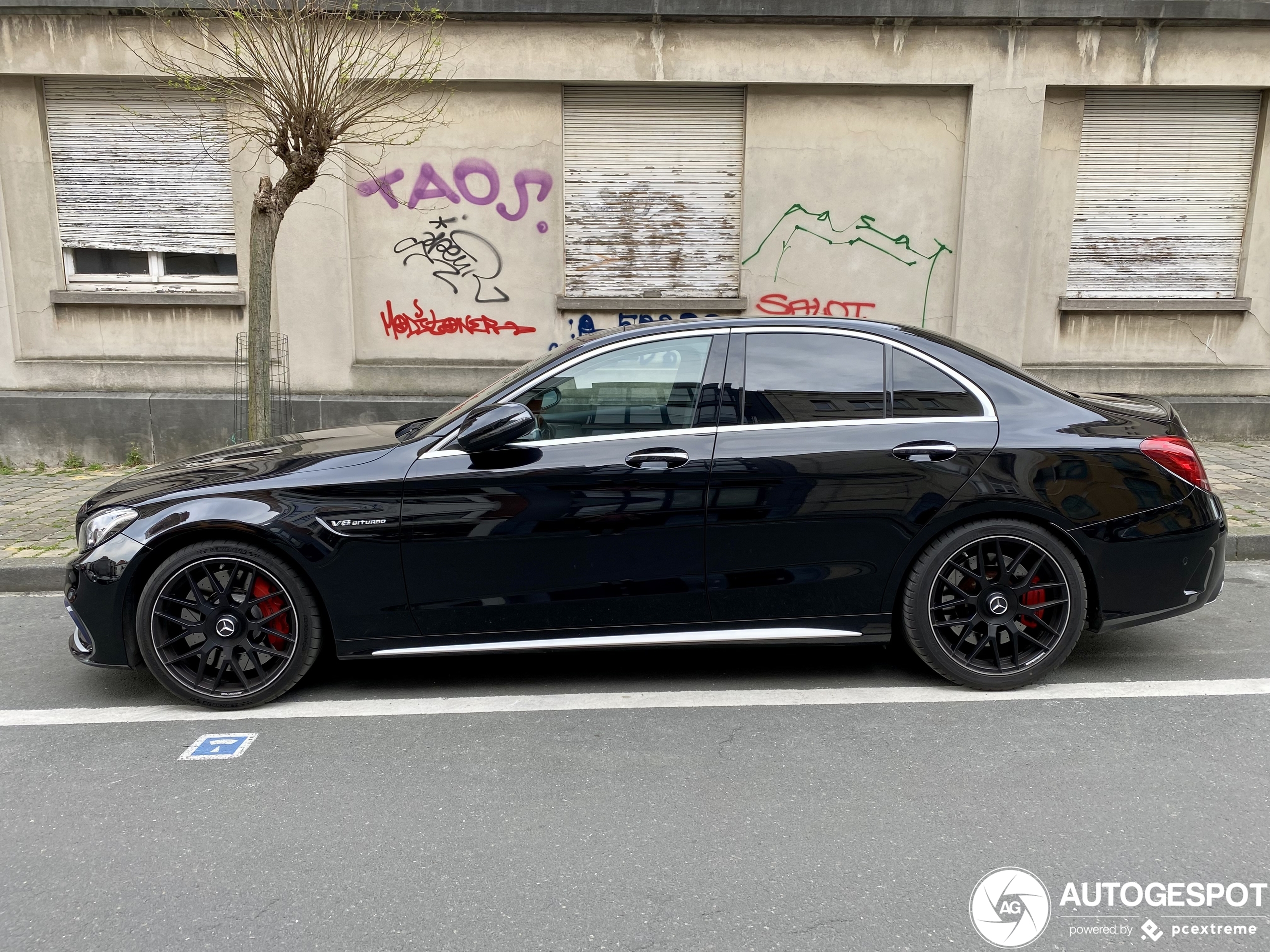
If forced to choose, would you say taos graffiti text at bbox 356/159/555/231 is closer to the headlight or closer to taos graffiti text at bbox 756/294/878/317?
taos graffiti text at bbox 756/294/878/317

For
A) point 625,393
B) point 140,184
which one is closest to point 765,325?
point 625,393

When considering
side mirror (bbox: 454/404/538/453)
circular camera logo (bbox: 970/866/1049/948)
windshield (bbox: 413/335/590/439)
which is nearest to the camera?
circular camera logo (bbox: 970/866/1049/948)

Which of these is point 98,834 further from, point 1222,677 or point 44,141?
point 44,141

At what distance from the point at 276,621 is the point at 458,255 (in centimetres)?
589

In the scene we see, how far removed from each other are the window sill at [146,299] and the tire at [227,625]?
596cm

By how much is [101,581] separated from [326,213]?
19.3 feet

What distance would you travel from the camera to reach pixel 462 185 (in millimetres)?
9062

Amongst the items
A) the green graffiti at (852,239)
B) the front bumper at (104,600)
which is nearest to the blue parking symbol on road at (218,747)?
the front bumper at (104,600)

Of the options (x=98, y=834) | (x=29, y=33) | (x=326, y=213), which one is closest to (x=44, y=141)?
(x=29, y=33)

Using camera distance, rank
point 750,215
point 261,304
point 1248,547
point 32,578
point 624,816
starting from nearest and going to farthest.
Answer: point 624,816, point 32,578, point 1248,547, point 261,304, point 750,215

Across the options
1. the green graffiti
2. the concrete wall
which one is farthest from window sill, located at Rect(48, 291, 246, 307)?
the green graffiti

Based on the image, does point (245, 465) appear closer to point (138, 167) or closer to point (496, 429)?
point (496, 429)

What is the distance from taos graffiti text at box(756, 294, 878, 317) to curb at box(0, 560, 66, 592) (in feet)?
20.7

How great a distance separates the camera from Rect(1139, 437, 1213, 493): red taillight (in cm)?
399
